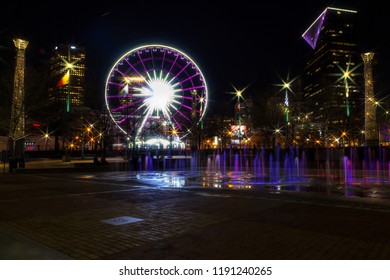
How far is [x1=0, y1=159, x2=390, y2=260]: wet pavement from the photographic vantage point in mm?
5734

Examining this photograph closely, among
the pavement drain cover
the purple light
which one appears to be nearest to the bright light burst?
the purple light

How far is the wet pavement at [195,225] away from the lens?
226 inches

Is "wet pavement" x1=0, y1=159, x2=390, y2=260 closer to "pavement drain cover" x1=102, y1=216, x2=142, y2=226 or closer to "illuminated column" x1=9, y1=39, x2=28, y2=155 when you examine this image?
"pavement drain cover" x1=102, y1=216, x2=142, y2=226

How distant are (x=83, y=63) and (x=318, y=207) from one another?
86480 mm

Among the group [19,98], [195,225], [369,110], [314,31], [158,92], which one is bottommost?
[195,225]

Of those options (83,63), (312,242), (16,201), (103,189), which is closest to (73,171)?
(103,189)

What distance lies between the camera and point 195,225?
762 cm

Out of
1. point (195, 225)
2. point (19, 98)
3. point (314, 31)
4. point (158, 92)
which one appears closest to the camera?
point (195, 225)

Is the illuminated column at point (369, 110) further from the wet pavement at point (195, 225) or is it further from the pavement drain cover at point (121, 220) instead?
the pavement drain cover at point (121, 220)

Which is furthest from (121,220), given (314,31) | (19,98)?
(314,31)

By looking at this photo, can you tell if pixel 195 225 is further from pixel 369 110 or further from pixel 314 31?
pixel 314 31

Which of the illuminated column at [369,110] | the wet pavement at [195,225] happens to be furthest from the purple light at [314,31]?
the wet pavement at [195,225]

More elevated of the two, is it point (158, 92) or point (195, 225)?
point (158, 92)

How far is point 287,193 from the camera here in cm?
1277
